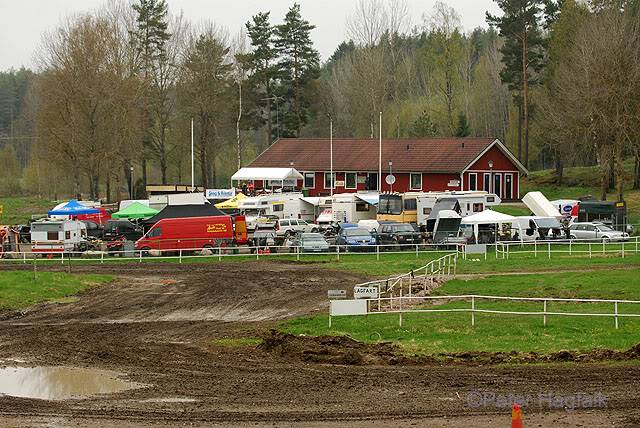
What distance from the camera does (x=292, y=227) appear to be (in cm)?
6612

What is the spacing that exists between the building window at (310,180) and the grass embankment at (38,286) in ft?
161

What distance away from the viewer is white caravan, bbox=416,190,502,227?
2564 inches

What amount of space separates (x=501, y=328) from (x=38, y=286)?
20183 mm

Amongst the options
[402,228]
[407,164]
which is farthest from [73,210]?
[407,164]

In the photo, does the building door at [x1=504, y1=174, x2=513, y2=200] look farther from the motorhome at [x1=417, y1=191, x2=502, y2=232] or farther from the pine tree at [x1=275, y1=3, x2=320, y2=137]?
the pine tree at [x1=275, y1=3, x2=320, y2=137]

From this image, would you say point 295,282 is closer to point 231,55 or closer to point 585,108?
point 585,108

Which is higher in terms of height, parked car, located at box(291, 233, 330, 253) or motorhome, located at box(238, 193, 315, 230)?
motorhome, located at box(238, 193, 315, 230)

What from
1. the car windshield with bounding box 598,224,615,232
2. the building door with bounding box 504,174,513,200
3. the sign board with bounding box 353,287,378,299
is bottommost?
the sign board with bounding box 353,287,378,299

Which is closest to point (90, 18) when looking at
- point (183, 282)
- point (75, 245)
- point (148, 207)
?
point (148, 207)

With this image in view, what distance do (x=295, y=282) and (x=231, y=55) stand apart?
3126 inches

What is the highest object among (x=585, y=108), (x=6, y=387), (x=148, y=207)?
(x=585, y=108)

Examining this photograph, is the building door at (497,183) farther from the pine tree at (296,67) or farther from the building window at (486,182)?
the pine tree at (296,67)

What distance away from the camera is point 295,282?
4353 cm

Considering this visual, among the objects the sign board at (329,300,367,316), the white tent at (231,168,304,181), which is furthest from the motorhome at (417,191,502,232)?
the sign board at (329,300,367,316)
